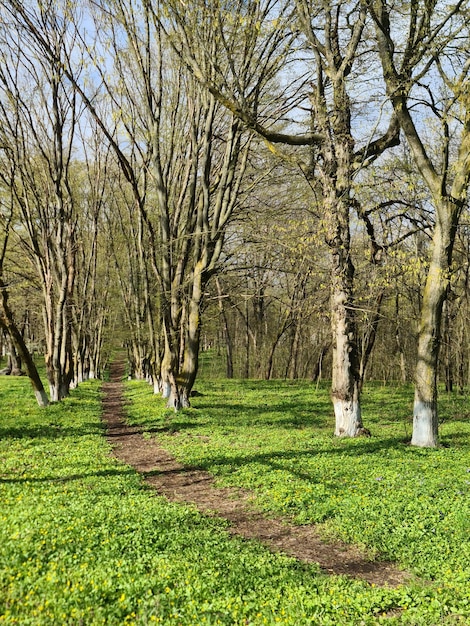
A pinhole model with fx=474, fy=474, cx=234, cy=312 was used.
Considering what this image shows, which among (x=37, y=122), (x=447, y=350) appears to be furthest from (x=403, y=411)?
(x=37, y=122)

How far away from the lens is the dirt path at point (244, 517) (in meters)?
5.14

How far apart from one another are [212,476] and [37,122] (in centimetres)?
1499

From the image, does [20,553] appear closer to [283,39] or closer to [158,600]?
[158,600]

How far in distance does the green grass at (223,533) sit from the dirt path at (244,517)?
231 millimetres

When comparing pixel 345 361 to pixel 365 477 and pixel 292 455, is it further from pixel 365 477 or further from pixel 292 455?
pixel 365 477

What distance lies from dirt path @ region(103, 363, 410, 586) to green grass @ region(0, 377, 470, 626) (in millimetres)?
231

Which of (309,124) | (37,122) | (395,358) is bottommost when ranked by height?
(395,358)

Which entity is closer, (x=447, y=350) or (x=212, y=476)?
(x=212, y=476)

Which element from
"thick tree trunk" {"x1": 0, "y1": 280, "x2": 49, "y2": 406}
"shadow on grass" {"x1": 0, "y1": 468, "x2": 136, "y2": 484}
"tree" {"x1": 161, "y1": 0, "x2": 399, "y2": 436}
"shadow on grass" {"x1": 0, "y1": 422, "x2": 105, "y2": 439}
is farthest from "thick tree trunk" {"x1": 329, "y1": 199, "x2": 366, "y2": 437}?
"thick tree trunk" {"x1": 0, "y1": 280, "x2": 49, "y2": 406}

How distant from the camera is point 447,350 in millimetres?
20594

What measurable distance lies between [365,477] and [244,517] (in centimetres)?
243

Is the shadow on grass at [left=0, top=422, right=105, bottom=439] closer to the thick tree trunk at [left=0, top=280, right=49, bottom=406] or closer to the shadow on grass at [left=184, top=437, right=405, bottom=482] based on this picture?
the thick tree trunk at [left=0, top=280, right=49, bottom=406]

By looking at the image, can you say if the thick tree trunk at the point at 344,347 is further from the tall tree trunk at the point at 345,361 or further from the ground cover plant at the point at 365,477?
the ground cover plant at the point at 365,477

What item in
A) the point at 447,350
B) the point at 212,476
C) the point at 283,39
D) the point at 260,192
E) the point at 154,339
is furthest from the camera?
the point at 154,339
